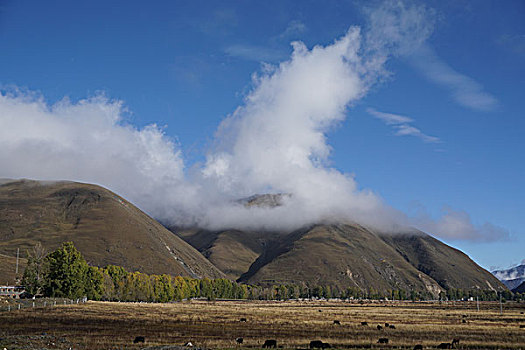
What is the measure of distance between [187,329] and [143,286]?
463 ft

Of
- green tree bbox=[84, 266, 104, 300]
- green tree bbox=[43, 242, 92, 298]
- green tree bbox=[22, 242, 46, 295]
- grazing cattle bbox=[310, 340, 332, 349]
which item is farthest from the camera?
green tree bbox=[84, 266, 104, 300]

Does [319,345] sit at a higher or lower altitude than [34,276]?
lower

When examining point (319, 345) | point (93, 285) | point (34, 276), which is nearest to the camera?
point (319, 345)

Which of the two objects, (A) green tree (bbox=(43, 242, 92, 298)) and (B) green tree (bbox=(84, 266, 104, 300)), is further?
(B) green tree (bbox=(84, 266, 104, 300))

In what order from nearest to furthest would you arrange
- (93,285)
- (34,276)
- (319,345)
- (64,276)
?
(319,345), (64,276), (34,276), (93,285)

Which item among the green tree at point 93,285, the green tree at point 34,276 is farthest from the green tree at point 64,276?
the green tree at point 93,285

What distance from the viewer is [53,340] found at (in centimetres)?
4538

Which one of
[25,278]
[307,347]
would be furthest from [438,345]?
[25,278]

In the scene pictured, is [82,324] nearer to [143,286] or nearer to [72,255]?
[72,255]

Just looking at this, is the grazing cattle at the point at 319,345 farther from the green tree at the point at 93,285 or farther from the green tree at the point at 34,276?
the green tree at the point at 93,285

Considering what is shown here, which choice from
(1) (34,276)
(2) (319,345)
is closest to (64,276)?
(1) (34,276)

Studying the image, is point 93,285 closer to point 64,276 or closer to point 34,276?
point 34,276

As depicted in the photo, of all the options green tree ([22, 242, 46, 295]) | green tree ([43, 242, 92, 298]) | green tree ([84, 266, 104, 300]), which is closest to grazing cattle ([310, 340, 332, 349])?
green tree ([43, 242, 92, 298])

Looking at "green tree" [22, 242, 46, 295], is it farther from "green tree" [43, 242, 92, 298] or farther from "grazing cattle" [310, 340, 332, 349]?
"grazing cattle" [310, 340, 332, 349]
